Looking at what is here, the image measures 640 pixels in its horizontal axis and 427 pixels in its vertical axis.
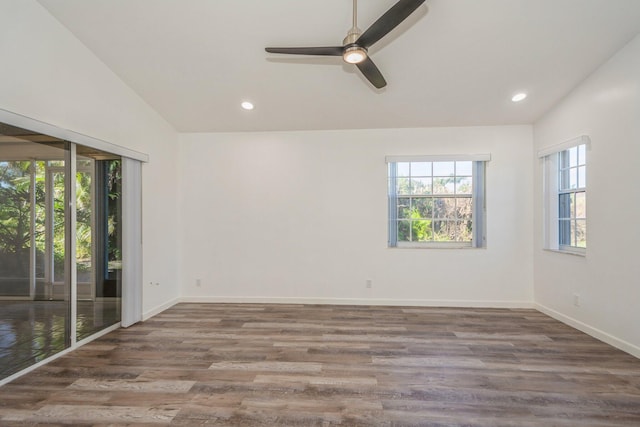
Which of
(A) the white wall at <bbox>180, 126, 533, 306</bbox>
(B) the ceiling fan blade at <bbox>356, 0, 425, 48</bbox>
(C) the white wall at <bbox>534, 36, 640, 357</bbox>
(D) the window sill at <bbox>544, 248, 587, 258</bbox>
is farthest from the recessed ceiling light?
(B) the ceiling fan blade at <bbox>356, 0, 425, 48</bbox>

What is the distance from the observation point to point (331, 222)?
14.2 ft

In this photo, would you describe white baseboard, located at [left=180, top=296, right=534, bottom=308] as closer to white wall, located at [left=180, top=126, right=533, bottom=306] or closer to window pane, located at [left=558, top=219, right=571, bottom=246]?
white wall, located at [left=180, top=126, right=533, bottom=306]

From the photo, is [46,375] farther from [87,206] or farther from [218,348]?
[87,206]

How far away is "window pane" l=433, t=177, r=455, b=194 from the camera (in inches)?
170

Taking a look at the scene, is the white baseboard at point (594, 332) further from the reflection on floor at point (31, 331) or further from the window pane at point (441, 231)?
the reflection on floor at point (31, 331)

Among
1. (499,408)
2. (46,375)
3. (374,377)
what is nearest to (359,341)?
(374,377)

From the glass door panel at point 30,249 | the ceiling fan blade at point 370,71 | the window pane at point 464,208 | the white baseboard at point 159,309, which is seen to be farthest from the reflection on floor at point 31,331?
the window pane at point 464,208

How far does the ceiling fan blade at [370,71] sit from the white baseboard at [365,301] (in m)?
2.90

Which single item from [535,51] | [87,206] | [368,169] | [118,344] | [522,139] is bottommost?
[118,344]

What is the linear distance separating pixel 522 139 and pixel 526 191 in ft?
2.36

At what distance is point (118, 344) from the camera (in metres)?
3.00

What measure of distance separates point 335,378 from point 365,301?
1993 millimetres

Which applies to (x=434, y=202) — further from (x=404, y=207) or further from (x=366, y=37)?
(x=366, y=37)

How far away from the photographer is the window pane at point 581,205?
134 inches
